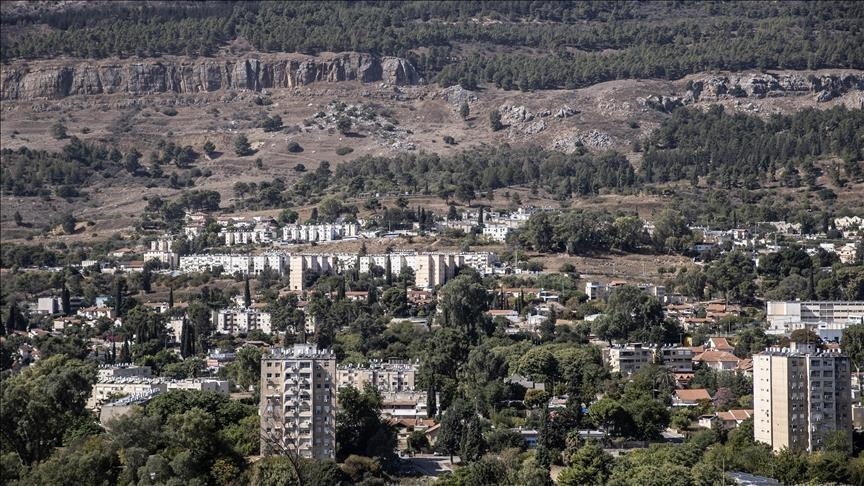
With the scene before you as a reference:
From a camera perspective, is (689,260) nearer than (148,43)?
Yes

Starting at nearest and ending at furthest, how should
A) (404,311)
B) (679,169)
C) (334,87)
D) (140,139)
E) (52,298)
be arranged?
(404,311) → (52,298) → (679,169) → (140,139) → (334,87)

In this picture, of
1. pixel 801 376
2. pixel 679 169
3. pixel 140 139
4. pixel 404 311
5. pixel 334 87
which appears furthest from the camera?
pixel 334 87

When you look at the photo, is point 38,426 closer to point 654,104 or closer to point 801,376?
point 801,376

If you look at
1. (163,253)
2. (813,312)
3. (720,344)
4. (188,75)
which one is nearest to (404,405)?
(720,344)

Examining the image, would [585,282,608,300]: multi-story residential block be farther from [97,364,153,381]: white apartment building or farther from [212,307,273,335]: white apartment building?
[97,364,153,381]: white apartment building

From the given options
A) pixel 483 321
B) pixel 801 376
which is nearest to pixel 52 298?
pixel 483 321

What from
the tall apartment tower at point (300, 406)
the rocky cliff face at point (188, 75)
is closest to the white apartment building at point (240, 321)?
the tall apartment tower at point (300, 406)

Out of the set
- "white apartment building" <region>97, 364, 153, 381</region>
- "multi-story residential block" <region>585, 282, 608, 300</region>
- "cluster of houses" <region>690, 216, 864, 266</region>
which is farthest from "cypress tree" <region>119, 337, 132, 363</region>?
→ "cluster of houses" <region>690, 216, 864, 266</region>
